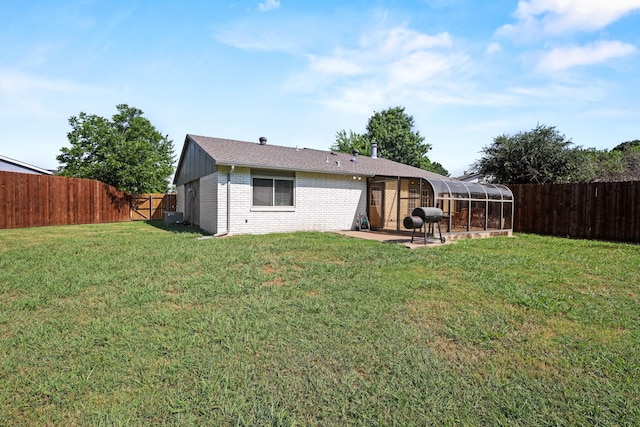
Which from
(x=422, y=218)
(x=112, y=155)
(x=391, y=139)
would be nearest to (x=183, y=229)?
(x=422, y=218)

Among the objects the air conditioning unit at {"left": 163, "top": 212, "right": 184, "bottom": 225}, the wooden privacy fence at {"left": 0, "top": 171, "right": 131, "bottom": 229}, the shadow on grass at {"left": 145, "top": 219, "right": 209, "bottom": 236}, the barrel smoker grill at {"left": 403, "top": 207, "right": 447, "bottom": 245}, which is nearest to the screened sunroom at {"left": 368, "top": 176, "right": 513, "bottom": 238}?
the barrel smoker grill at {"left": 403, "top": 207, "right": 447, "bottom": 245}

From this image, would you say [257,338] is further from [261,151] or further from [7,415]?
[261,151]

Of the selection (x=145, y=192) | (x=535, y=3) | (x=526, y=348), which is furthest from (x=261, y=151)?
(x=145, y=192)

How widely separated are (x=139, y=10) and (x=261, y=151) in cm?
634

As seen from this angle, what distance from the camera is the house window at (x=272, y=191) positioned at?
11.7 metres

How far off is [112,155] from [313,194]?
53.9 feet

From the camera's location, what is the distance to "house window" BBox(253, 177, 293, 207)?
1173 centimetres

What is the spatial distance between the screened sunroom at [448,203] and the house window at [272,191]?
12.6 feet

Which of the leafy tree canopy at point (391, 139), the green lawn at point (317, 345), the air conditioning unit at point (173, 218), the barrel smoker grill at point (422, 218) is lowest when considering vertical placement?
the green lawn at point (317, 345)

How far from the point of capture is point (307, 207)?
41.6 feet

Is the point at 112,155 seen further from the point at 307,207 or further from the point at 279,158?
the point at 307,207

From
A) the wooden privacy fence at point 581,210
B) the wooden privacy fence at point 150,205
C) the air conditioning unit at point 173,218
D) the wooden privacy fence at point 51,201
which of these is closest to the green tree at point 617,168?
the wooden privacy fence at point 581,210

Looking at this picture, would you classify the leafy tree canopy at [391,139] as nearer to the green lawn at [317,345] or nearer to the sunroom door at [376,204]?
the sunroom door at [376,204]

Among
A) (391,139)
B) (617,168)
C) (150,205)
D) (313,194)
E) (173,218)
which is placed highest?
(391,139)
